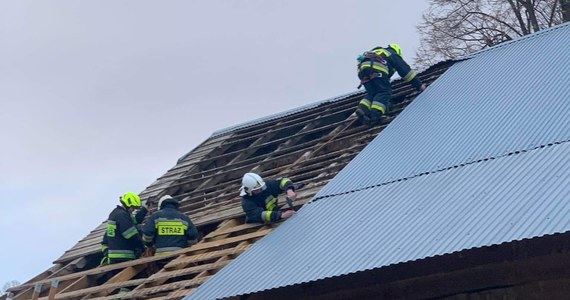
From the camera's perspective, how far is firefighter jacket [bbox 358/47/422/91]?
11203 millimetres

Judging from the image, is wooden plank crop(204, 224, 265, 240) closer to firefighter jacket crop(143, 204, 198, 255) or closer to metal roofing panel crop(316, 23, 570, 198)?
firefighter jacket crop(143, 204, 198, 255)

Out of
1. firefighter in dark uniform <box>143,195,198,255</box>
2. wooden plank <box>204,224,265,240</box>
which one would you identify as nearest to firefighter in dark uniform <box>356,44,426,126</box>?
wooden plank <box>204,224,265,240</box>

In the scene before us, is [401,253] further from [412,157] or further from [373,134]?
[373,134]

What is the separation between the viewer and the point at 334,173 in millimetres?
9664

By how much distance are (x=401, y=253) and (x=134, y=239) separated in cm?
448

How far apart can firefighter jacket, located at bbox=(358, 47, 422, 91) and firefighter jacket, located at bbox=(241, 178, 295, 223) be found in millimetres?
2817

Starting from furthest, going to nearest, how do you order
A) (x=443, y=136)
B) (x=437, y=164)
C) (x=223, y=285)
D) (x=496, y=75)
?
(x=496, y=75), (x=443, y=136), (x=437, y=164), (x=223, y=285)

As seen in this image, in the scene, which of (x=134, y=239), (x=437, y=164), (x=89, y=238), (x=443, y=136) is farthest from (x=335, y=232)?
(x=89, y=238)

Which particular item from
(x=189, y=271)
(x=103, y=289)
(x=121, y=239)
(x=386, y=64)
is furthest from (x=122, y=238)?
(x=386, y=64)

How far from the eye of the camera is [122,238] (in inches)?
392

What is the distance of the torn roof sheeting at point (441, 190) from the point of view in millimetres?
6336

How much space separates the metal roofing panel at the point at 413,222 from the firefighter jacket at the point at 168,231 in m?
1.45

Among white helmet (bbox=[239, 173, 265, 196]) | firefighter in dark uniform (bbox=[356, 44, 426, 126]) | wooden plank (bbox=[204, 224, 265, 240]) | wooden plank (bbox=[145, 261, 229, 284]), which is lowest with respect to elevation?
wooden plank (bbox=[145, 261, 229, 284])

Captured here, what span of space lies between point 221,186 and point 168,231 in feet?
7.27
